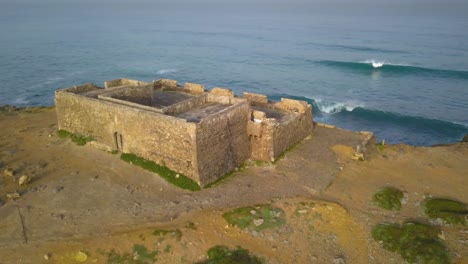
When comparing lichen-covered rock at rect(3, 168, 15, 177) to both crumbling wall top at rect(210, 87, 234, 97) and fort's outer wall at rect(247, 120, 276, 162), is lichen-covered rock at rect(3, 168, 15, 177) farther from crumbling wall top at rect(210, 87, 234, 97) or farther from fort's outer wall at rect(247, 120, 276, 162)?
fort's outer wall at rect(247, 120, 276, 162)

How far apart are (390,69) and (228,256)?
49431 mm

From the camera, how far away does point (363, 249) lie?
14.5m

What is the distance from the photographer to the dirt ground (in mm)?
14133

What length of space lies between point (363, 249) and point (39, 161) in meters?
16.6

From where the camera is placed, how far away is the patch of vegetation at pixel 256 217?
15336 mm

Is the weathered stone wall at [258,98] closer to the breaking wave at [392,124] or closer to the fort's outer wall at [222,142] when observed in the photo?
the fort's outer wall at [222,142]

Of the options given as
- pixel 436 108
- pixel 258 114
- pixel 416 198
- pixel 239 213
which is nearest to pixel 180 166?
pixel 239 213

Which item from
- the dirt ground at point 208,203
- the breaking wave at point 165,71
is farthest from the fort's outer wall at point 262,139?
the breaking wave at point 165,71

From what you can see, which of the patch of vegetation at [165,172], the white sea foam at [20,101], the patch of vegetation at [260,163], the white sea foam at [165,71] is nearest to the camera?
the patch of vegetation at [165,172]

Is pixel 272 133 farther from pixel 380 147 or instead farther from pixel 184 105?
pixel 380 147

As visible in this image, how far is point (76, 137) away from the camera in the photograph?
22.2m

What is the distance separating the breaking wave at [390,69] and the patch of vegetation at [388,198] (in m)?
38.3

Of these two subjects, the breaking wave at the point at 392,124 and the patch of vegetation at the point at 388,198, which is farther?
the breaking wave at the point at 392,124

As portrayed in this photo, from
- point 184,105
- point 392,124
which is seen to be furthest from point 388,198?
point 392,124
